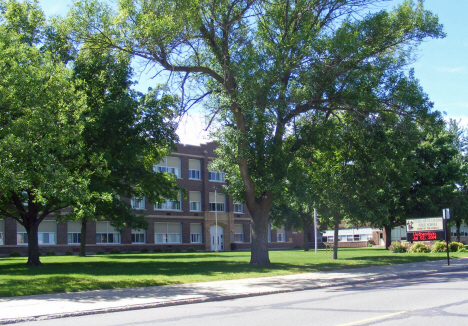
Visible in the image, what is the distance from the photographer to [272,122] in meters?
20.1

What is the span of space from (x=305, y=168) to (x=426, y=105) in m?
6.23

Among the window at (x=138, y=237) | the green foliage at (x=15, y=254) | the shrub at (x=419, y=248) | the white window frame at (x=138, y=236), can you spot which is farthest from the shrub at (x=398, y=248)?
Result: the green foliage at (x=15, y=254)

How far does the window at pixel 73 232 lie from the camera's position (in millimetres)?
47625

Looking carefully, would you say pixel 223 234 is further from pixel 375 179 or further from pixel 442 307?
pixel 442 307

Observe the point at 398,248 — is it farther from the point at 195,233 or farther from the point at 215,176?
the point at 215,176

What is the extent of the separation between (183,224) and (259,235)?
117ft

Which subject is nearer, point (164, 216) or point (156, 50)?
point (156, 50)

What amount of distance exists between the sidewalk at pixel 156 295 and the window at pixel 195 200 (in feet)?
131

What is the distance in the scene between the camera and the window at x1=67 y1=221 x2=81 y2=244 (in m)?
47.6

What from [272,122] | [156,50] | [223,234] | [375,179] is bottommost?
[223,234]

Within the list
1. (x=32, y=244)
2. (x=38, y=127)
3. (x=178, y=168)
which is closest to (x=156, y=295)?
(x=38, y=127)

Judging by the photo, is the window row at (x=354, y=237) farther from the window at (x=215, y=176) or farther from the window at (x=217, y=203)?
the window at (x=215, y=176)

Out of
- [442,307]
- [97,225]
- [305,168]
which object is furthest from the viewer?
[97,225]

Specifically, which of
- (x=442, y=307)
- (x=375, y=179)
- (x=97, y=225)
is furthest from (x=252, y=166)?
(x=97, y=225)
